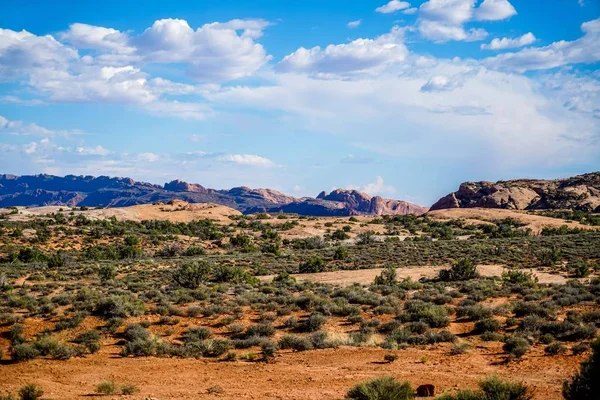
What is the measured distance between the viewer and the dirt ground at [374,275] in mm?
29473

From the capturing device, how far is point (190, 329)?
17.1 meters

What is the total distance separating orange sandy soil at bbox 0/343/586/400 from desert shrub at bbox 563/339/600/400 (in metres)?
2.12

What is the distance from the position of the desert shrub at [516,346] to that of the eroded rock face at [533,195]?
275ft

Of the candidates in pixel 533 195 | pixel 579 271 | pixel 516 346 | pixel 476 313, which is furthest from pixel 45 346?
pixel 533 195

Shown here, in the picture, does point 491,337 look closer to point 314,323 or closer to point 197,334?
point 314,323

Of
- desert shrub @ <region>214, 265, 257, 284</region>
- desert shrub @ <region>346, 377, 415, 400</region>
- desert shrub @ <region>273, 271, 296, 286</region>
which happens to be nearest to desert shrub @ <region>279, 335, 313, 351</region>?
desert shrub @ <region>346, 377, 415, 400</region>

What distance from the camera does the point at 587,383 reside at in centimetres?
773

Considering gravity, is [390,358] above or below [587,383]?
below

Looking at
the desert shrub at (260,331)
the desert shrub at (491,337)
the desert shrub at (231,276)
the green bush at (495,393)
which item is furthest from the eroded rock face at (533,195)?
the green bush at (495,393)

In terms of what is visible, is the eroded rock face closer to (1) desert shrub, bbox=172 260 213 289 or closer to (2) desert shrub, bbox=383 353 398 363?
(1) desert shrub, bbox=172 260 213 289

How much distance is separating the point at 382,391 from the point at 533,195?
101494 mm

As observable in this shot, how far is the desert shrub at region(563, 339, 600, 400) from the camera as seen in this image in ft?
25.0

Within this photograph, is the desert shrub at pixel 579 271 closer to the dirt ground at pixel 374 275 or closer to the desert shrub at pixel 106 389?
the dirt ground at pixel 374 275

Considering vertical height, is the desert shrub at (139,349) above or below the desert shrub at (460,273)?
below
